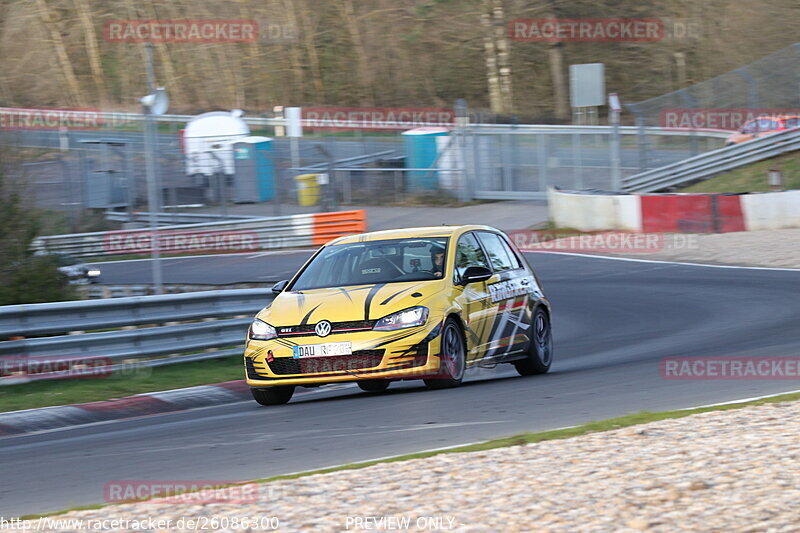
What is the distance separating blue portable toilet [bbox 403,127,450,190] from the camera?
34.0 meters

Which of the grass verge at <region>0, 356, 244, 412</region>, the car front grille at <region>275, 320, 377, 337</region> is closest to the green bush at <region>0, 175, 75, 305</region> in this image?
the grass verge at <region>0, 356, 244, 412</region>

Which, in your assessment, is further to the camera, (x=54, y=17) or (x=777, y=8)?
(x=54, y=17)

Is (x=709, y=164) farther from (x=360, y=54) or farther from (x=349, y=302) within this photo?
(x=360, y=54)

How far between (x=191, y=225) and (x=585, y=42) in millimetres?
20824

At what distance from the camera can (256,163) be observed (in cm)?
3036

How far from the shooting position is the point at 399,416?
8.58 metres

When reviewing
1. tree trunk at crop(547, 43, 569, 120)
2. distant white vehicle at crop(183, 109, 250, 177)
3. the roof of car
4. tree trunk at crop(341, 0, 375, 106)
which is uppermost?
tree trunk at crop(341, 0, 375, 106)

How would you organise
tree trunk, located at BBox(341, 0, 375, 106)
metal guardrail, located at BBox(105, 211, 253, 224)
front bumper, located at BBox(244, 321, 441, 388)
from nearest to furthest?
1. front bumper, located at BBox(244, 321, 441, 388)
2. metal guardrail, located at BBox(105, 211, 253, 224)
3. tree trunk, located at BBox(341, 0, 375, 106)

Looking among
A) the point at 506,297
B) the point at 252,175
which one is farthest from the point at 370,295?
the point at 252,175

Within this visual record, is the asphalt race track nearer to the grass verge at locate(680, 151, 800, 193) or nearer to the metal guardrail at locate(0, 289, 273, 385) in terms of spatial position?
the metal guardrail at locate(0, 289, 273, 385)

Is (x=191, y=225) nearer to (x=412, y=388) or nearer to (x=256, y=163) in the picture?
(x=256, y=163)

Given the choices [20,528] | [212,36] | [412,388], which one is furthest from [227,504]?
[212,36]

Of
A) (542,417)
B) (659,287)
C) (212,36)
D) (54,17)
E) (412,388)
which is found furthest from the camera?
(54,17)

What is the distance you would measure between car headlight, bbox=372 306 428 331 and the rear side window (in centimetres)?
181
